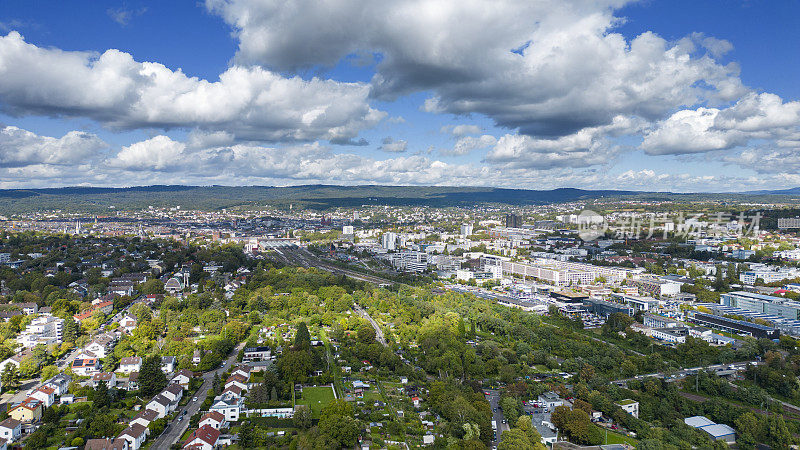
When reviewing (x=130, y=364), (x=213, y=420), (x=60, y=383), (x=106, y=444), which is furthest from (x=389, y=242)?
(x=106, y=444)

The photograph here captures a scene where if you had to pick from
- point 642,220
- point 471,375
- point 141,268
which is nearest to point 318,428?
point 471,375

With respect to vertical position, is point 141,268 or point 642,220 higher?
point 642,220

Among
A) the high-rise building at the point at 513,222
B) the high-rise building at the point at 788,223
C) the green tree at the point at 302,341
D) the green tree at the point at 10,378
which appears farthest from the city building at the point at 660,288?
the high-rise building at the point at 513,222

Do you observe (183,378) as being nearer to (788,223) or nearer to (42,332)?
(42,332)

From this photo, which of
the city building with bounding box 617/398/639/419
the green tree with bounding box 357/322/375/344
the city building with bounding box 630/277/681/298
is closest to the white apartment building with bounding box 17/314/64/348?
the green tree with bounding box 357/322/375/344

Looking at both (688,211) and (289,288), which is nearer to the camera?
(289,288)

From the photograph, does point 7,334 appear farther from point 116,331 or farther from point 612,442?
point 612,442

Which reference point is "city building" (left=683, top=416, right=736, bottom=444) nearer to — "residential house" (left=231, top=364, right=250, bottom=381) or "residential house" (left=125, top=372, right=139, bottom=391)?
"residential house" (left=231, top=364, right=250, bottom=381)
